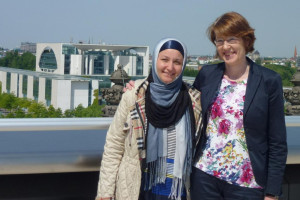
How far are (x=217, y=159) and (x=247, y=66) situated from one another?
32 cm

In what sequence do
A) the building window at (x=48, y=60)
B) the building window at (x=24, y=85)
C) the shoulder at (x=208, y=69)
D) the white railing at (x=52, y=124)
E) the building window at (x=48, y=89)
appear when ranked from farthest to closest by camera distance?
the building window at (x=48, y=60) → the building window at (x=24, y=85) → the building window at (x=48, y=89) → the white railing at (x=52, y=124) → the shoulder at (x=208, y=69)

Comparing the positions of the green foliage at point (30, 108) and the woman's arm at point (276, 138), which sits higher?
the woman's arm at point (276, 138)

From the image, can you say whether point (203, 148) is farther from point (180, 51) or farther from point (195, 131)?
point (180, 51)

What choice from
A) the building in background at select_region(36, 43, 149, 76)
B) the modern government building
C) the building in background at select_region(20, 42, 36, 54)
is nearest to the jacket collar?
the modern government building

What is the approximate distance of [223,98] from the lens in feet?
4.74

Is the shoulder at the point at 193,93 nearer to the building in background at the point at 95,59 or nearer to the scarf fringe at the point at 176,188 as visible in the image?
the scarf fringe at the point at 176,188

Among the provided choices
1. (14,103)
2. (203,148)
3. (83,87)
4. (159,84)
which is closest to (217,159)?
(203,148)

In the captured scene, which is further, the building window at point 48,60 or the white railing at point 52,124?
the building window at point 48,60

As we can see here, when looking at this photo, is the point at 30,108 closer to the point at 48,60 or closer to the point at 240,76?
the point at 48,60

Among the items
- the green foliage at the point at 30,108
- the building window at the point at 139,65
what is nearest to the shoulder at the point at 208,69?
the green foliage at the point at 30,108

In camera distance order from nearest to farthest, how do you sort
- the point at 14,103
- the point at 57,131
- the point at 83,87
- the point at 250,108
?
the point at 250,108, the point at 57,131, the point at 14,103, the point at 83,87

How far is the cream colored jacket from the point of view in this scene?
1.42 m

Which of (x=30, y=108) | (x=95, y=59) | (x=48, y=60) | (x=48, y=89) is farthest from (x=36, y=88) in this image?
(x=48, y=60)

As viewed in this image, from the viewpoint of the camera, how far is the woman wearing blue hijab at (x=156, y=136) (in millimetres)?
1401
